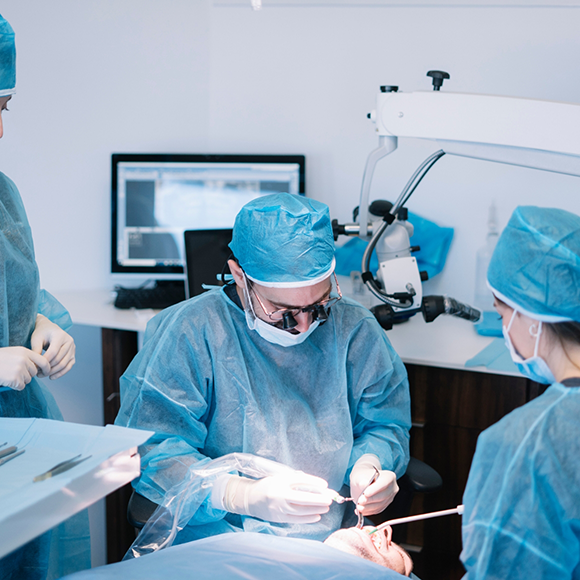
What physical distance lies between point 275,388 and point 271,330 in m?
0.14

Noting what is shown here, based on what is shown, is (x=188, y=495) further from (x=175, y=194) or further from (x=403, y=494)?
(x=175, y=194)

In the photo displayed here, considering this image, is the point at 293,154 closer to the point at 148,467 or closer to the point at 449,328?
the point at 449,328

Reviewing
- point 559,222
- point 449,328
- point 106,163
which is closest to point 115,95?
point 106,163

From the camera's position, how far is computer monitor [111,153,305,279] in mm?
2258

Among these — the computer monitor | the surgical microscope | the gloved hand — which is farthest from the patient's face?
the computer monitor

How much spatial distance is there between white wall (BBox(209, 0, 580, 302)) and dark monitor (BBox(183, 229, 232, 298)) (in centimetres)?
52

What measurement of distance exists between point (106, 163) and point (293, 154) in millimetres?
791

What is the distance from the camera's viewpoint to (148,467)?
4.04ft

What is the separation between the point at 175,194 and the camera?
7.50 feet

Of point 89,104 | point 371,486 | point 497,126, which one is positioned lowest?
point 371,486

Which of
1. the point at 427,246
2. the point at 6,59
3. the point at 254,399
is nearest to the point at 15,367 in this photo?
the point at 254,399

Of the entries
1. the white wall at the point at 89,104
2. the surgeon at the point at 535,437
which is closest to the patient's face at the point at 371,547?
the surgeon at the point at 535,437

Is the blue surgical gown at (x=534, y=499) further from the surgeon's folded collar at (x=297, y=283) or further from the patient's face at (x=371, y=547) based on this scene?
the surgeon's folded collar at (x=297, y=283)

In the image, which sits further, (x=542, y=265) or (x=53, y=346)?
(x=53, y=346)
